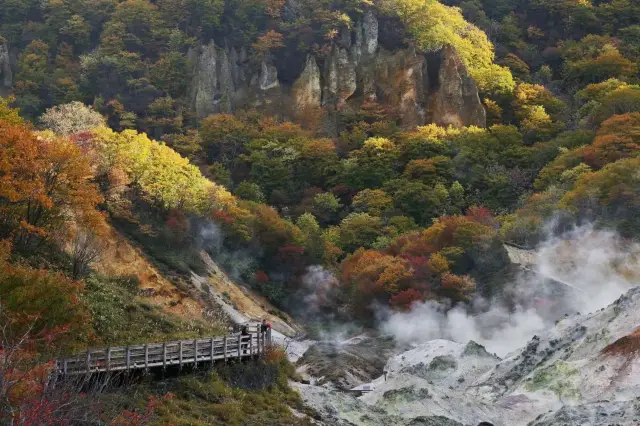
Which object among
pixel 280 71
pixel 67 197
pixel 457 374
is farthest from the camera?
pixel 280 71

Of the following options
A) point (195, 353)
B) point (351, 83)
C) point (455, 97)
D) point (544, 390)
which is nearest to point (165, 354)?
point (195, 353)

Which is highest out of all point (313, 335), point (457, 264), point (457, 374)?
point (457, 374)

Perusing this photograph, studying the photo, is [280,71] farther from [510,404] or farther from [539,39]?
[510,404]

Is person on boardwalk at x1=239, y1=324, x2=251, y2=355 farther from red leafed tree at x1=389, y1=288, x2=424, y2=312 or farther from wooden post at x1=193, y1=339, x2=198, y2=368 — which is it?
red leafed tree at x1=389, y1=288, x2=424, y2=312

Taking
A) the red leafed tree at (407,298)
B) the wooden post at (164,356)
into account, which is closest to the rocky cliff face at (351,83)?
the red leafed tree at (407,298)

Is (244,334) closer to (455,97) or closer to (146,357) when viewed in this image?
(146,357)

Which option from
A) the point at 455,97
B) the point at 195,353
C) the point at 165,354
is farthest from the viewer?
the point at 455,97

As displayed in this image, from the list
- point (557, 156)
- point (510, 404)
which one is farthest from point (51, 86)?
point (510, 404)
